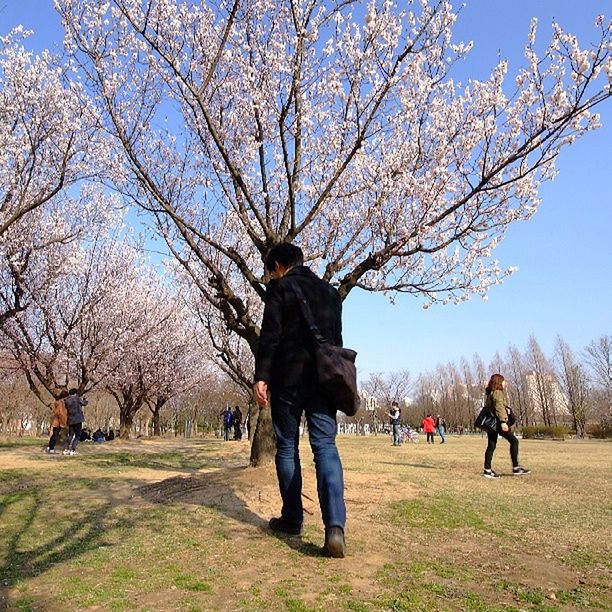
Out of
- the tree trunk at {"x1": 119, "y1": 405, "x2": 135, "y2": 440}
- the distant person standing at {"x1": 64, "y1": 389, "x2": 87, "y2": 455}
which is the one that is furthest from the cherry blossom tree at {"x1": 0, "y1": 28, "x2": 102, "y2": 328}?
the tree trunk at {"x1": 119, "y1": 405, "x2": 135, "y2": 440}

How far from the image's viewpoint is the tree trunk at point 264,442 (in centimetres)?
673

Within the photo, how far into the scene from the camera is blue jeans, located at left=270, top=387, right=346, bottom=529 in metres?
3.22

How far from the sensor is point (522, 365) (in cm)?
5625

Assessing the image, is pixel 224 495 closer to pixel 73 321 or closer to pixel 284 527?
pixel 284 527

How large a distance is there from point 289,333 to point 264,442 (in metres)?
3.68

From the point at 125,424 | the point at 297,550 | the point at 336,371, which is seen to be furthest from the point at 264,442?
the point at 125,424

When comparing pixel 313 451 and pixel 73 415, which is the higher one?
pixel 73 415

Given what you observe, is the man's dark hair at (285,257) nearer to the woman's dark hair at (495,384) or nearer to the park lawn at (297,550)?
the park lawn at (297,550)

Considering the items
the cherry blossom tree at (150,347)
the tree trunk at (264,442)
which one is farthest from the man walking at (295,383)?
the cherry blossom tree at (150,347)

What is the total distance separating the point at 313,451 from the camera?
11.2 feet

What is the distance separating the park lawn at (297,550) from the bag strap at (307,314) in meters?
1.37

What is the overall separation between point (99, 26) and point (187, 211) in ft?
11.4

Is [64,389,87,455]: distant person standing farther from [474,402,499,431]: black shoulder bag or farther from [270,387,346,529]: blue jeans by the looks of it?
[270,387,346,529]: blue jeans

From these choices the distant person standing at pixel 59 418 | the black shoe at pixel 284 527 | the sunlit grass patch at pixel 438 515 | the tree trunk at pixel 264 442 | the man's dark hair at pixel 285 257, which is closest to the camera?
the black shoe at pixel 284 527
